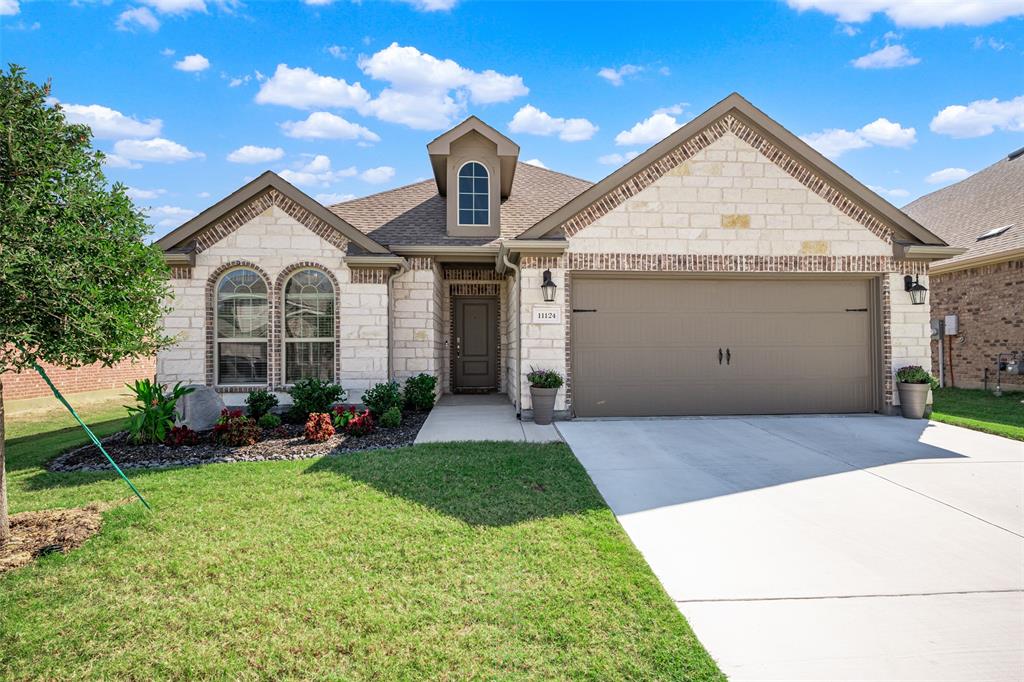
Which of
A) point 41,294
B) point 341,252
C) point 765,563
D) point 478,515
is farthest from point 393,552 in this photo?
point 341,252

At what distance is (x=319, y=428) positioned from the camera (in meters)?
7.30

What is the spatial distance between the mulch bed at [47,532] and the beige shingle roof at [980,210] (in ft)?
60.4

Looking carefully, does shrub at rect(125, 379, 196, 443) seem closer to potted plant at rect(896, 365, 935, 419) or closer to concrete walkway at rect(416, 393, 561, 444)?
concrete walkway at rect(416, 393, 561, 444)

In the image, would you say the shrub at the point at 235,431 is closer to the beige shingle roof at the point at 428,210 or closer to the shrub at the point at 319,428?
the shrub at the point at 319,428

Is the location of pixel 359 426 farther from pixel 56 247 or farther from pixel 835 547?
pixel 835 547

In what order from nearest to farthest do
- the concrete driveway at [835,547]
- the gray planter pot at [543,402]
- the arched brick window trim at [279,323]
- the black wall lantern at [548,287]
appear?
1. the concrete driveway at [835,547]
2. the gray planter pot at [543,402]
3. the black wall lantern at [548,287]
4. the arched brick window trim at [279,323]

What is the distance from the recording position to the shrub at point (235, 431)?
705cm

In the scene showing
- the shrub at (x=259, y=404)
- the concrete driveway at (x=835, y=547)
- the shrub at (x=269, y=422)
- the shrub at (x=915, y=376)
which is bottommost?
the concrete driveway at (x=835, y=547)

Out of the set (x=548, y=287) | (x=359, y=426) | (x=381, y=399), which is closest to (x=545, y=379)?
(x=548, y=287)

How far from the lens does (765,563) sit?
3.46m

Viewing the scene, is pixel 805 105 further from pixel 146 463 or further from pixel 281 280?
pixel 146 463

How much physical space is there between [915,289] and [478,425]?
27.4 ft

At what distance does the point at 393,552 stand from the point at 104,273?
3339 millimetres

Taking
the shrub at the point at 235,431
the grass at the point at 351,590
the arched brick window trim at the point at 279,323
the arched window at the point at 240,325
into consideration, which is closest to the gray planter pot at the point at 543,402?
the grass at the point at 351,590
